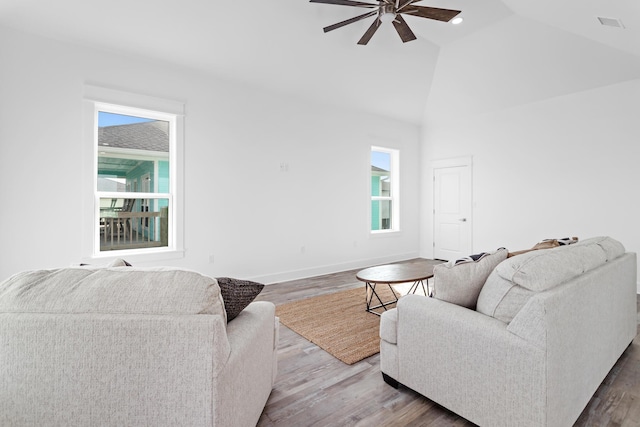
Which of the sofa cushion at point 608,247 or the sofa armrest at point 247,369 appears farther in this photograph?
the sofa cushion at point 608,247

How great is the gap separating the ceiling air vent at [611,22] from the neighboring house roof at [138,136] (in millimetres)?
4826

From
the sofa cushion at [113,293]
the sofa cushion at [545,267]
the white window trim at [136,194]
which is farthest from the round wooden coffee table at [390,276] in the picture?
the white window trim at [136,194]

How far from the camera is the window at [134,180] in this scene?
363cm

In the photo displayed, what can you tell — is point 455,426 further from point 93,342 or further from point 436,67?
point 436,67

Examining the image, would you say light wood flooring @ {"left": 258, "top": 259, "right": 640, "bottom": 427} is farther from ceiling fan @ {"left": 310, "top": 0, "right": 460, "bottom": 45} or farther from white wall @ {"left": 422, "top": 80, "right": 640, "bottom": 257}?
ceiling fan @ {"left": 310, "top": 0, "right": 460, "bottom": 45}

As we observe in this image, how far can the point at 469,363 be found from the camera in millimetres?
1587

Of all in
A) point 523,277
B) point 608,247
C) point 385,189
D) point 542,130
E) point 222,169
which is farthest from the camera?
point 385,189

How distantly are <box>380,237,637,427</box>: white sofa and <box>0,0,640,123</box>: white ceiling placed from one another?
2557 millimetres

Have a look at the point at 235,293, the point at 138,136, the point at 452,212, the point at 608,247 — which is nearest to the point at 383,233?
the point at 452,212

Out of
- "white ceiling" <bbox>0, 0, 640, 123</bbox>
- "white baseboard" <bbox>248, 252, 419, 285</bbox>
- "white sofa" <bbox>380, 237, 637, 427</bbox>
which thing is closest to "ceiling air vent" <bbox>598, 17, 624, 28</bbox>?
"white ceiling" <bbox>0, 0, 640, 123</bbox>

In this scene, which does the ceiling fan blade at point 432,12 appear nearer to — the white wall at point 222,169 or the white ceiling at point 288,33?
the white ceiling at point 288,33

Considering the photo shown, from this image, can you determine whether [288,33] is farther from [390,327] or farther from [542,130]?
[542,130]

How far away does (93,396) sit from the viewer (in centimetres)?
104

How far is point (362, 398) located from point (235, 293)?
3.64 feet
